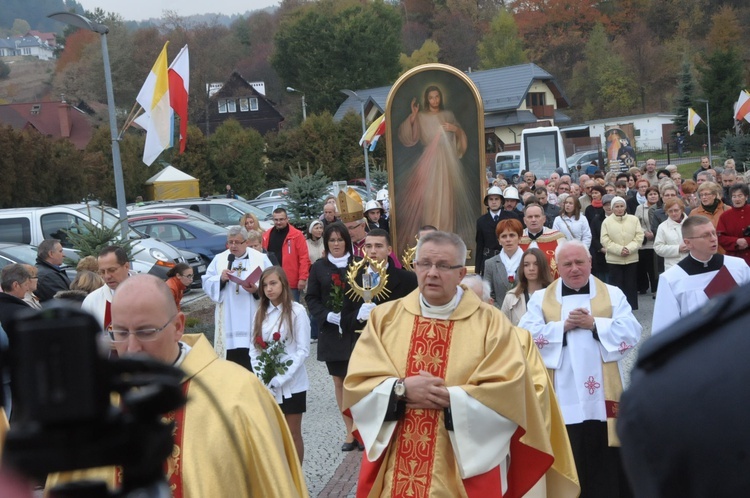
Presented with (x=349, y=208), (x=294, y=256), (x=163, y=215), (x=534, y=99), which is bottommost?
(x=294, y=256)

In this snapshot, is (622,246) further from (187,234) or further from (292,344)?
(187,234)

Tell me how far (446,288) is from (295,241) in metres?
8.21

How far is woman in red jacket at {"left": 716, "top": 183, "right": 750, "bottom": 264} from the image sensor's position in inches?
459

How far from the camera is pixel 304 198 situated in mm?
19750

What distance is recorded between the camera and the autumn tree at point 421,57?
275ft

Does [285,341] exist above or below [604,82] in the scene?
below

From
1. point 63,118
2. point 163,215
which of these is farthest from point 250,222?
point 63,118

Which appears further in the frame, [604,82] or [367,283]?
[604,82]

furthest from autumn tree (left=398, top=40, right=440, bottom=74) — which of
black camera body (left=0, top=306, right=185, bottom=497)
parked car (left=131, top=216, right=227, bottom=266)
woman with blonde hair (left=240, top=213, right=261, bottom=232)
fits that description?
black camera body (left=0, top=306, right=185, bottom=497)

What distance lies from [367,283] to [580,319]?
247 cm

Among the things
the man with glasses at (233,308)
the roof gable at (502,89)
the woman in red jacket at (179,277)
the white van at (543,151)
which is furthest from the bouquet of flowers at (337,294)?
the roof gable at (502,89)

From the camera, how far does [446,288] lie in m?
5.04

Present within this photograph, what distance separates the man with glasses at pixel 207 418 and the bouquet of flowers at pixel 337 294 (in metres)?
4.87

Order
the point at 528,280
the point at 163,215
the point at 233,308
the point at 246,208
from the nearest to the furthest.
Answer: the point at 528,280 < the point at 233,308 < the point at 163,215 < the point at 246,208
